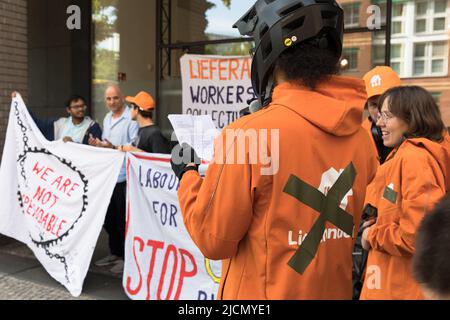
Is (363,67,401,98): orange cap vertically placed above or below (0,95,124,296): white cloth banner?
above

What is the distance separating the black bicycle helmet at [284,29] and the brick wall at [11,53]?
200 inches

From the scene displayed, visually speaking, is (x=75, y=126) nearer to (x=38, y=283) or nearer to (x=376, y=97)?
(x=38, y=283)

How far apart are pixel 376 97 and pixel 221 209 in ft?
8.59

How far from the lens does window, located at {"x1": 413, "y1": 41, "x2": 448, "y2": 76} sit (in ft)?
17.0

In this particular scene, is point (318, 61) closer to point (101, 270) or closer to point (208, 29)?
point (101, 270)

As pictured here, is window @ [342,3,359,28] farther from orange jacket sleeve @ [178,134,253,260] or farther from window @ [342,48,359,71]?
orange jacket sleeve @ [178,134,253,260]

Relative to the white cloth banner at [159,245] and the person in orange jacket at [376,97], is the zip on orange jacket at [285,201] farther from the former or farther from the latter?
the white cloth banner at [159,245]

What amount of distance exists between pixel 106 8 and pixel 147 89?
1.57m

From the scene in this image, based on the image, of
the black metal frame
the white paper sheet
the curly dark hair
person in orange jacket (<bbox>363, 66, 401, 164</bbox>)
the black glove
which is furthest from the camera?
the black metal frame

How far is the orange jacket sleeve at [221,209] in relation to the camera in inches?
58.3

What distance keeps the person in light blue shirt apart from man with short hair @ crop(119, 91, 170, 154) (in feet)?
1.08

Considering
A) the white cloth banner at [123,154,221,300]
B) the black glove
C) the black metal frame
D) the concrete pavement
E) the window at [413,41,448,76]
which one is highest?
the black metal frame

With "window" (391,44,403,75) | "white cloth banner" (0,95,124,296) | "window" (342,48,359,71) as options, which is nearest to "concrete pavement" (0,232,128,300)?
"white cloth banner" (0,95,124,296)

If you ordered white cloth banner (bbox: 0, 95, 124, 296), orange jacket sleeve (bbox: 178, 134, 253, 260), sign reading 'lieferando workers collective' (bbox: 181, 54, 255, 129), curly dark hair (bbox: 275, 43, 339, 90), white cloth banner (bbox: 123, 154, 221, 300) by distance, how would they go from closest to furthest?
orange jacket sleeve (bbox: 178, 134, 253, 260) → curly dark hair (bbox: 275, 43, 339, 90) → white cloth banner (bbox: 123, 154, 221, 300) → white cloth banner (bbox: 0, 95, 124, 296) → sign reading 'lieferando workers collective' (bbox: 181, 54, 255, 129)
